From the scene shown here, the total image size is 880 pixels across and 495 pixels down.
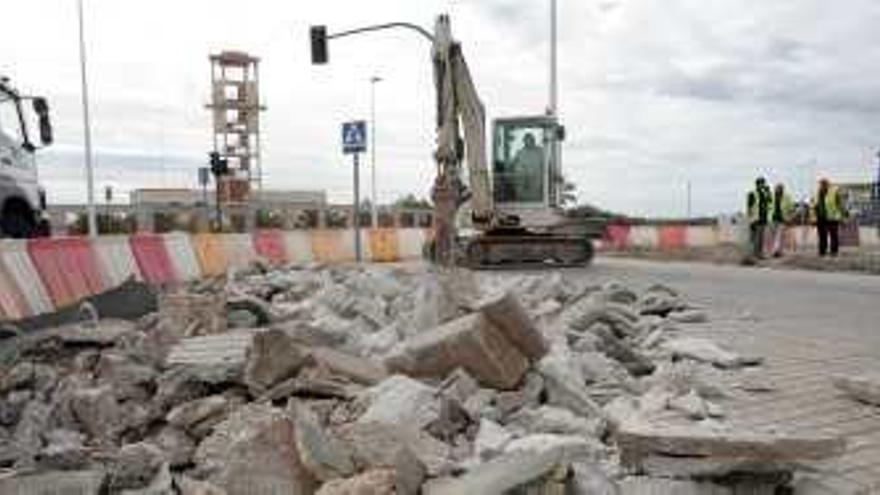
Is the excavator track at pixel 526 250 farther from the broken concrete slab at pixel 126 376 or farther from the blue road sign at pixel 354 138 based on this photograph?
the broken concrete slab at pixel 126 376

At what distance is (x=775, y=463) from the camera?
6.39m

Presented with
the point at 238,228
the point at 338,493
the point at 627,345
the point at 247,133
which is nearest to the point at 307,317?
the point at 627,345

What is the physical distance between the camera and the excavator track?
971 inches

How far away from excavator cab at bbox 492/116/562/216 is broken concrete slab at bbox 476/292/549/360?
17742 millimetres

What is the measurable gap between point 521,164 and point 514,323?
18402 millimetres

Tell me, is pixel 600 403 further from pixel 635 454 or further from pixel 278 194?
pixel 278 194

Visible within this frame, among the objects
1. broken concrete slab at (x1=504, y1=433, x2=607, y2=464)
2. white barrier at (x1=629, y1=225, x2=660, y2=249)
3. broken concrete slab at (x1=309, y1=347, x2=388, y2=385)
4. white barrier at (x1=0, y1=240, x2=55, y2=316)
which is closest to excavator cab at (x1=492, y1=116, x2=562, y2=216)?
white barrier at (x1=0, y1=240, x2=55, y2=316)

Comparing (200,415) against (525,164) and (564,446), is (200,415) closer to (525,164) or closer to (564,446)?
(564,446)

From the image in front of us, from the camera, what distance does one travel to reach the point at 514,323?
862 centimetres

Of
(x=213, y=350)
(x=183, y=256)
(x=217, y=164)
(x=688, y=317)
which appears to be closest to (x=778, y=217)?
(x=183, y=256)

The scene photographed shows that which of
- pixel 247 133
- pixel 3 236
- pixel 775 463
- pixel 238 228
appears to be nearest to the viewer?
pixel 775 463

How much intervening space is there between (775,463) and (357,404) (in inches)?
104

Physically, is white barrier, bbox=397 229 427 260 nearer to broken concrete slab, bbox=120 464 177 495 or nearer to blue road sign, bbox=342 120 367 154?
blue road sign, bbox=342 120 367 154

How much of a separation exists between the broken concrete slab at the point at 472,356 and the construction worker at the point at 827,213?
79.8ft
